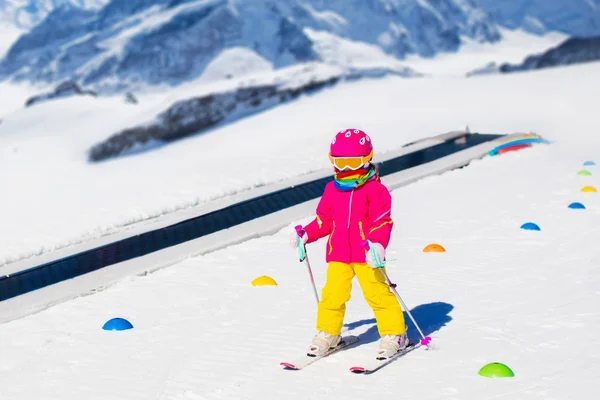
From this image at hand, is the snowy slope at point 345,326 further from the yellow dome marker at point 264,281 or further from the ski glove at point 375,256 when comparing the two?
the ski glove at point 375,256

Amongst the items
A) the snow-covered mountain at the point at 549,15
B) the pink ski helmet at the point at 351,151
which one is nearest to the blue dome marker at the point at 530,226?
the pink ski helmet at the point at 351,151

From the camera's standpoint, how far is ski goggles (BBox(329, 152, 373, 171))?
17.3ft

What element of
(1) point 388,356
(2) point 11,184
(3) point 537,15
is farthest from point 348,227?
(3) point 537,15

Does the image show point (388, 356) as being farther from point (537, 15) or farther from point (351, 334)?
point (537, 15)

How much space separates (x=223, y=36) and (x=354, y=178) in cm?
10456

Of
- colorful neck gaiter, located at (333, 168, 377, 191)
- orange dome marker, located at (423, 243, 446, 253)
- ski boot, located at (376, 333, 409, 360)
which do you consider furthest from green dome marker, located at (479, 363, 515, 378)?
orange dome marker, located at (423, 243, 446, 253)

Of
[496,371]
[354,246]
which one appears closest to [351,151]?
[354,246]

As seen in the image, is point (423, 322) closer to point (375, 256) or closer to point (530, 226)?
point (375, 256)

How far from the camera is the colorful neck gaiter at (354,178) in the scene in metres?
5.34

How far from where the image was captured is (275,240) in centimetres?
929

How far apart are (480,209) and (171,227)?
150 inches

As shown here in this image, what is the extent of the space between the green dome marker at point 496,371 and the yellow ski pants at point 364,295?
0.62 meters

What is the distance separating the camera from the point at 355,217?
5.32m

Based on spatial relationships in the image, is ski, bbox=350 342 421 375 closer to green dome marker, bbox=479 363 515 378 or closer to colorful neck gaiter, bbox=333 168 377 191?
green dome marker, bbox=479 363 515 378
